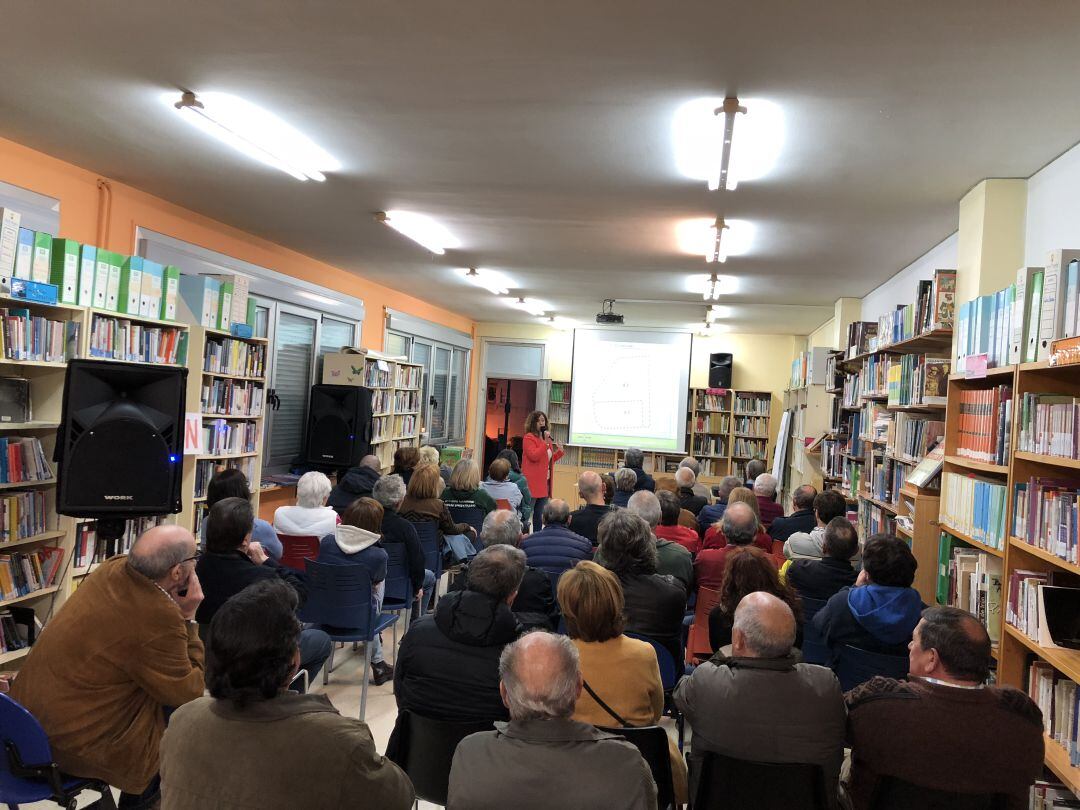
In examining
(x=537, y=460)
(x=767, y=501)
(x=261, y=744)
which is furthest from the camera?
(x=537, y=460)

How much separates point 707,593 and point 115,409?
10.9 feet

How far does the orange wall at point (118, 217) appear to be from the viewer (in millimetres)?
4750

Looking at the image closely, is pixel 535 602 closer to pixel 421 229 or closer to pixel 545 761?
pixel 545 761

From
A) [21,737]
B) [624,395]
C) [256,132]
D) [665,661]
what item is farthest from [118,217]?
[624,395]

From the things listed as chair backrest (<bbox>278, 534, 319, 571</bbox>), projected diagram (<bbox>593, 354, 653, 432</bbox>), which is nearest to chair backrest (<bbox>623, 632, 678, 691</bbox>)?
chair backrest (<bbox>278, 534, 319, 571</bbox>)

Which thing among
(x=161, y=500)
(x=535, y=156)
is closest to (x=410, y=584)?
(x=161, y=500)

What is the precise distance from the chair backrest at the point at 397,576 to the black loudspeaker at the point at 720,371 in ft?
31.1

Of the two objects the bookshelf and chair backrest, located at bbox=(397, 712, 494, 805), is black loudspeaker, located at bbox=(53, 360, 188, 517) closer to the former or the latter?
the bookshelf

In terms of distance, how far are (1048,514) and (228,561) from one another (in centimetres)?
321

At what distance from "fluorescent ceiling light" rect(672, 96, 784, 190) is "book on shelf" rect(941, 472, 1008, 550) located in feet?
6.22

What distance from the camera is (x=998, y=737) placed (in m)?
1.97

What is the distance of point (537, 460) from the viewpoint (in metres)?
8.88

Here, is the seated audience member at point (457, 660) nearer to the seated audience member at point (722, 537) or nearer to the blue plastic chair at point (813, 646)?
the blue plastic chair at point (813, 646)

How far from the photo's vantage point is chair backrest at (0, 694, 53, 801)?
2107mm
